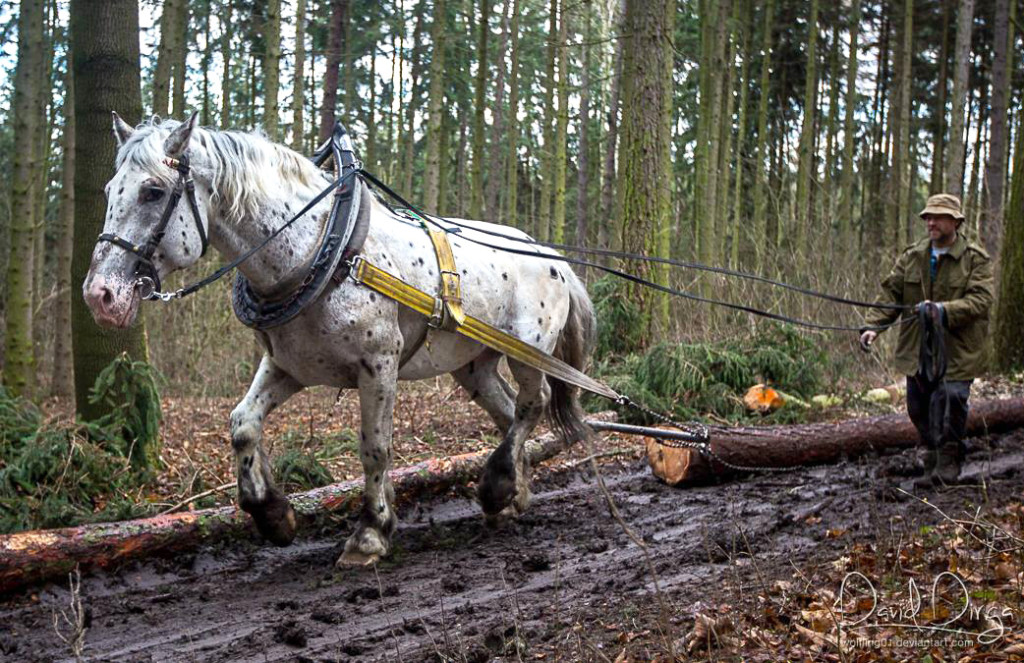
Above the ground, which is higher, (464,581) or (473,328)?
(473,328)

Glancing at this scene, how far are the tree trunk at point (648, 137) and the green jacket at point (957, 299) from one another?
4.87 meters

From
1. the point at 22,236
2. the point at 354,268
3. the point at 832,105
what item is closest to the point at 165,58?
the point at 22,236

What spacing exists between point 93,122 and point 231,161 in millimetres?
2299

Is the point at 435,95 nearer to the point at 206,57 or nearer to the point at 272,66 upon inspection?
the point at 272,66

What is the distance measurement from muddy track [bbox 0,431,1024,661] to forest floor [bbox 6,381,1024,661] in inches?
0.5

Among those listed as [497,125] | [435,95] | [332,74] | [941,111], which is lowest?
[435,95]

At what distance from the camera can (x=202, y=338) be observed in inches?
524

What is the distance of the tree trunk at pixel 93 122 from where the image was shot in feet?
21.0

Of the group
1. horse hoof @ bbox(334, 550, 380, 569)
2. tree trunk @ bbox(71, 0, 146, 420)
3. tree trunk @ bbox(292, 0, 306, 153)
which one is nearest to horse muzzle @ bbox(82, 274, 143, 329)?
horse hoof @ bbox(334, 550, 380, 569)

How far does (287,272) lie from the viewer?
4.84 m

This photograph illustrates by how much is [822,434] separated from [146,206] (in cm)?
540

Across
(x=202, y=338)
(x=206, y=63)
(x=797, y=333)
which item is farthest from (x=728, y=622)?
(x=206, y=63)

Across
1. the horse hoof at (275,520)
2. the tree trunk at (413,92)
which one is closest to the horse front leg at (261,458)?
the horse hoof at (275,520)

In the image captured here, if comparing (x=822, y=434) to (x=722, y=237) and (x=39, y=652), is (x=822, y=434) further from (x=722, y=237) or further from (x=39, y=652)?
(x=722, y=237)
